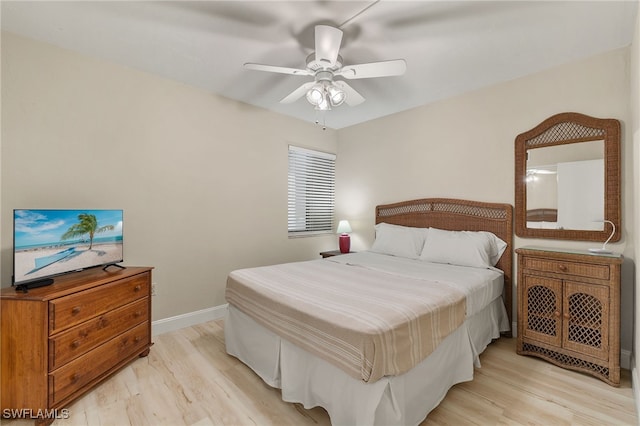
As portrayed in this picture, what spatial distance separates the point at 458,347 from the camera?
202 centimetres

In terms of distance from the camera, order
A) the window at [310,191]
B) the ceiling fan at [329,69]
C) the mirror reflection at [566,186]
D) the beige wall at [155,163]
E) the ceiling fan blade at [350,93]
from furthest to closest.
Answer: the window at [310,191]
the mirror reflection at [566,186]
the ceiling fan blade at [350,93]
the beige wall at [155,163]
the ceiling fan at [329,69]

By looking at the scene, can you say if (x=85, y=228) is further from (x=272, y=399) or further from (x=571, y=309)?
(x=571, y=309)

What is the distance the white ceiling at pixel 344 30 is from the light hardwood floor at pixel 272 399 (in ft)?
8.60

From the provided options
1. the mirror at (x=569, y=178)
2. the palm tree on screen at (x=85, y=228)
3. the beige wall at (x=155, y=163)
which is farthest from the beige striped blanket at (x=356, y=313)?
the mirror at (x=569, y=178)

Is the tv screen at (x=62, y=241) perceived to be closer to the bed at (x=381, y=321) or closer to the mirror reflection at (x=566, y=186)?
the bed at (x=381, y=321)

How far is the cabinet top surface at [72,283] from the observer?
1.70 m

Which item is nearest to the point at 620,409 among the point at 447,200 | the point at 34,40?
the point at 447,200

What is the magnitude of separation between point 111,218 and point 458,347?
9.52 ft

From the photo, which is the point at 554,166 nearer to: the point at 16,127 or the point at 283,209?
the point at 283,209

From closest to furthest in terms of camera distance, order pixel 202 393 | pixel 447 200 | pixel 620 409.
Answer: pixel 620 409 < pixel 202 393 < pixel 447 200

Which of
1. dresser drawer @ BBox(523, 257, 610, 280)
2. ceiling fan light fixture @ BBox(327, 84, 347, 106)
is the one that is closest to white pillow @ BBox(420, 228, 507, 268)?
dresser drawer @ BBox(523, 257, 610, 280)

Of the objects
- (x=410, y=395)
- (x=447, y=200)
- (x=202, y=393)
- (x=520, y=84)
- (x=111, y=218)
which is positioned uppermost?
(x=520, y=84)

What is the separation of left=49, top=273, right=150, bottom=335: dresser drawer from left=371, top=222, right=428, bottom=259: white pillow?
8.57 ft

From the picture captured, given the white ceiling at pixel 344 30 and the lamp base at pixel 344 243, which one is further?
the lamp base at pixel 344 243
